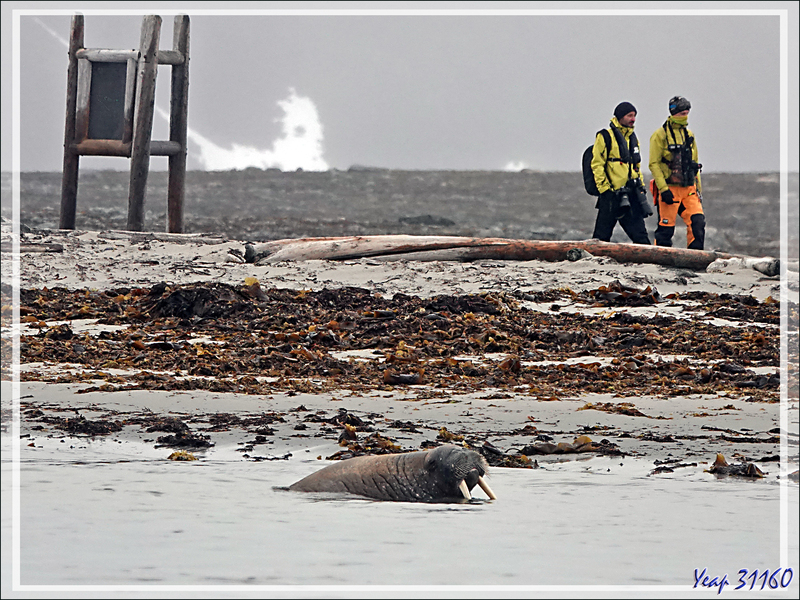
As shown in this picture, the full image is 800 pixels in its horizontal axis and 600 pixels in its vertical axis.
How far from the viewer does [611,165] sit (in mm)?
10555

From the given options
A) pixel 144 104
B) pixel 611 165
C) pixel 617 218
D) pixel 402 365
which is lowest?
pixel 402 365

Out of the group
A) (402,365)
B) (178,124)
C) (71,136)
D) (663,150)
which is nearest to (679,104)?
(663,150)

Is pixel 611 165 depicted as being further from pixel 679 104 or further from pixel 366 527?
pixel 366 527

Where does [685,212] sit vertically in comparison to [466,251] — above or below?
above

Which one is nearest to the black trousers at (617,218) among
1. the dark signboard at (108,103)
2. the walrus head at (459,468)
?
the dark signboard at (108,103)

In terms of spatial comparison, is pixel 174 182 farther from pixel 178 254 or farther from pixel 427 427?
pixel 427 427

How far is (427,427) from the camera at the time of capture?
184 inches

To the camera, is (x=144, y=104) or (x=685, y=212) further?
(x=144, y=104)

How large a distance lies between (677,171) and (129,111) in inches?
259

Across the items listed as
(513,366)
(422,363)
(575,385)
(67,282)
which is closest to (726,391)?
(575,385)

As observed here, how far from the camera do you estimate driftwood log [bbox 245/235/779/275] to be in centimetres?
1016

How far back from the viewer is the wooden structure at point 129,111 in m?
11.5

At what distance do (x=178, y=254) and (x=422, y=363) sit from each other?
17.1ft

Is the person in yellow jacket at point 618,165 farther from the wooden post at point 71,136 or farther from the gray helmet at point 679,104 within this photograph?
the wooden post at point 71,136
